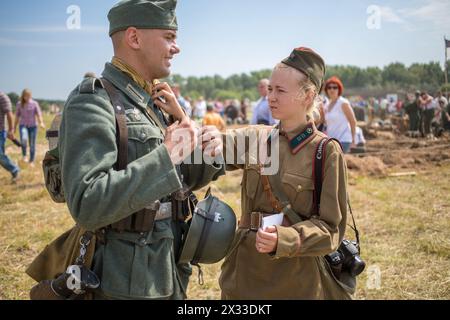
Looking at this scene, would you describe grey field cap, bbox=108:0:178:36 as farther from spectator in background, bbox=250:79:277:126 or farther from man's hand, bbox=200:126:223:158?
spectator in background, bbox=250:79:277:126

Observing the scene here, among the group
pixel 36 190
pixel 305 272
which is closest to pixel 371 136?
pixel 36 190

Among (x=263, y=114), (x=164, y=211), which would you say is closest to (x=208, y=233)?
(x=164, y=211)

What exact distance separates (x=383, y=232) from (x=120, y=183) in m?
4.67

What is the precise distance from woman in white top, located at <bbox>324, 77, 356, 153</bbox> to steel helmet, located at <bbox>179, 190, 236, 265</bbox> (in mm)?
5115

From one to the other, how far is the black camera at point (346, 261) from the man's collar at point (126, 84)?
140cm

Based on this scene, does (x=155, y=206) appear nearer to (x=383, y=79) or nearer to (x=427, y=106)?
(x=427, y=106)

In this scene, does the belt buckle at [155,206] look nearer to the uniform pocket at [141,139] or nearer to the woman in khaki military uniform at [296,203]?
the uniform pocket at [141,139]

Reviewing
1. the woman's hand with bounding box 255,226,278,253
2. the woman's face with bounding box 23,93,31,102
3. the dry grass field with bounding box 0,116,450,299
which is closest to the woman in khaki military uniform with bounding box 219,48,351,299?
the woman's hand with bounding box 255,226,278,253

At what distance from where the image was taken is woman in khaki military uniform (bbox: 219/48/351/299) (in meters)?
2.19

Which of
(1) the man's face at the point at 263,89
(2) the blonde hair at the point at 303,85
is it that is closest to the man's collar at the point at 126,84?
(2) the blonde hair at the point at 303,85

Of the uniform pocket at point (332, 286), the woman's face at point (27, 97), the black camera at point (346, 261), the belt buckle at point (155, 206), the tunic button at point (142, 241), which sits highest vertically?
the woman's face at point (27, 97)

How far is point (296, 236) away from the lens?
207cm

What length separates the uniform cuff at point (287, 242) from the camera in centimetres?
204
